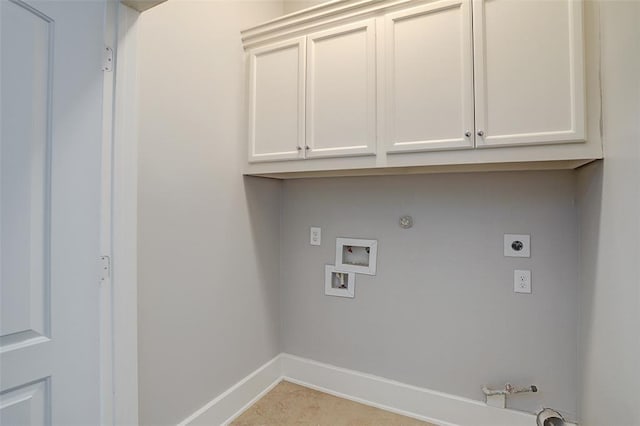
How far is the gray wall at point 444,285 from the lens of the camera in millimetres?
1729

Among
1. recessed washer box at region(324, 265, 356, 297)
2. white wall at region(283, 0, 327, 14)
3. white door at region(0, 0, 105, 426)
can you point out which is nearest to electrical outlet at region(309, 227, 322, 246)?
recessed washer box at region(324, 265, 356, 297)

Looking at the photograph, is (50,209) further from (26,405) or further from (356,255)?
(356,255)

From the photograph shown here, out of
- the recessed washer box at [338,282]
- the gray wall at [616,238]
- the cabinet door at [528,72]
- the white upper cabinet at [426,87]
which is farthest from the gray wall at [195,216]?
the gray wall at [616,238]

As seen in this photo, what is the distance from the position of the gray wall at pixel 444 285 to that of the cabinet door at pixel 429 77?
1.60ft

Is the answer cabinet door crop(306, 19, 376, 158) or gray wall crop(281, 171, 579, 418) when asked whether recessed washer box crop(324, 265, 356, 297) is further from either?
cabinet door crop(306, 19, 376, 158)

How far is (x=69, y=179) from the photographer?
1095 mm

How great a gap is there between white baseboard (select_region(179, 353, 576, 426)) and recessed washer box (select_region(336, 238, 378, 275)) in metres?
0.70

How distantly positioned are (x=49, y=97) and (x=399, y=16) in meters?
1.53

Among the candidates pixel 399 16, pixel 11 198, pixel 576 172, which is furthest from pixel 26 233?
pixel 576 172

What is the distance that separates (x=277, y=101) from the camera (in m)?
1.95

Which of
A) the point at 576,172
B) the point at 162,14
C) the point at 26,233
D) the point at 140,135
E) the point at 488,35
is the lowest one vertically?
the point at 26,233

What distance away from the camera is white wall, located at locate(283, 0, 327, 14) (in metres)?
2.33

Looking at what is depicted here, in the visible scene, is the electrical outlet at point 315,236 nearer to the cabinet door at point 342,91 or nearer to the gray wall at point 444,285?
the gray wall at point 444,285

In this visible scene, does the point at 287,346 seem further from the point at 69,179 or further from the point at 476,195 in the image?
the point at 69,179
